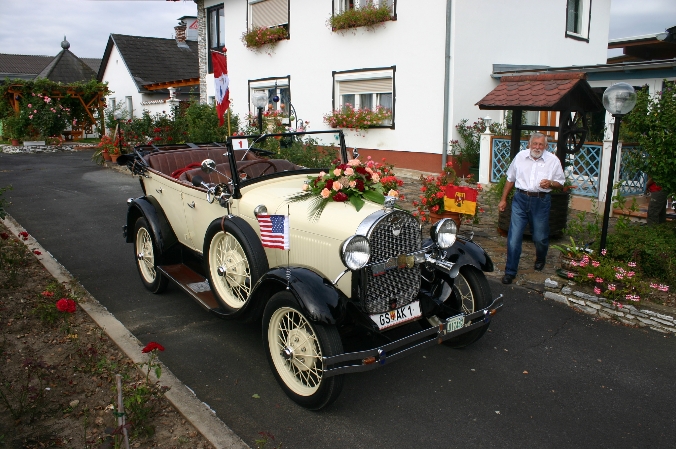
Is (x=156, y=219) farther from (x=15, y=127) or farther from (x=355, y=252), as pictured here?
(x=15, y=127)

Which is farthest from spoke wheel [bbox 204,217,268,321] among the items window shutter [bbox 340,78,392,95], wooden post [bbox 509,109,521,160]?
window shutter [bbox 340,78,392,95]

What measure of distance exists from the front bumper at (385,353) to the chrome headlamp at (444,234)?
0.55 metres

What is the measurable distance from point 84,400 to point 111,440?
74 centimetres

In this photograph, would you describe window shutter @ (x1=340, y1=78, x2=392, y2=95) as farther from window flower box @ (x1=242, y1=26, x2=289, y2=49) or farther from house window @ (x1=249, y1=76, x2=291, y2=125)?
window flower box @ (x1=242, y1=26, x2=289, y2=49)

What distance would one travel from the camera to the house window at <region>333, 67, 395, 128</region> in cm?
1372

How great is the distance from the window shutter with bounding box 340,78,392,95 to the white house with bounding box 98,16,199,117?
11697 millimetres

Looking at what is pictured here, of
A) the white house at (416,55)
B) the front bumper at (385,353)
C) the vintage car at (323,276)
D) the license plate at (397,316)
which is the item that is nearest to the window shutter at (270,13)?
the white house at (416,55)

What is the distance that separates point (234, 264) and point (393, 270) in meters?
1.42

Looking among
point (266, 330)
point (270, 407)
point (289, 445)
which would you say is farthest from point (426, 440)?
point (266, 330)


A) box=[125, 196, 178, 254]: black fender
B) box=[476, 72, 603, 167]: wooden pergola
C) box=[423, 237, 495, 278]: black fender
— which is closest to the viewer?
box=[423, 237, 495, 278]: black fender

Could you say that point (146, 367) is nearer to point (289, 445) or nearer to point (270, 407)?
point (270, 407)

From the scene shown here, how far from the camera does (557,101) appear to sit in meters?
7.18

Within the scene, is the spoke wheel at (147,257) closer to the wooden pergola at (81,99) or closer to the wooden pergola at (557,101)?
the wooden pergola at (557,101)

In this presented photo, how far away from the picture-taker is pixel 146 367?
408 centimetres
